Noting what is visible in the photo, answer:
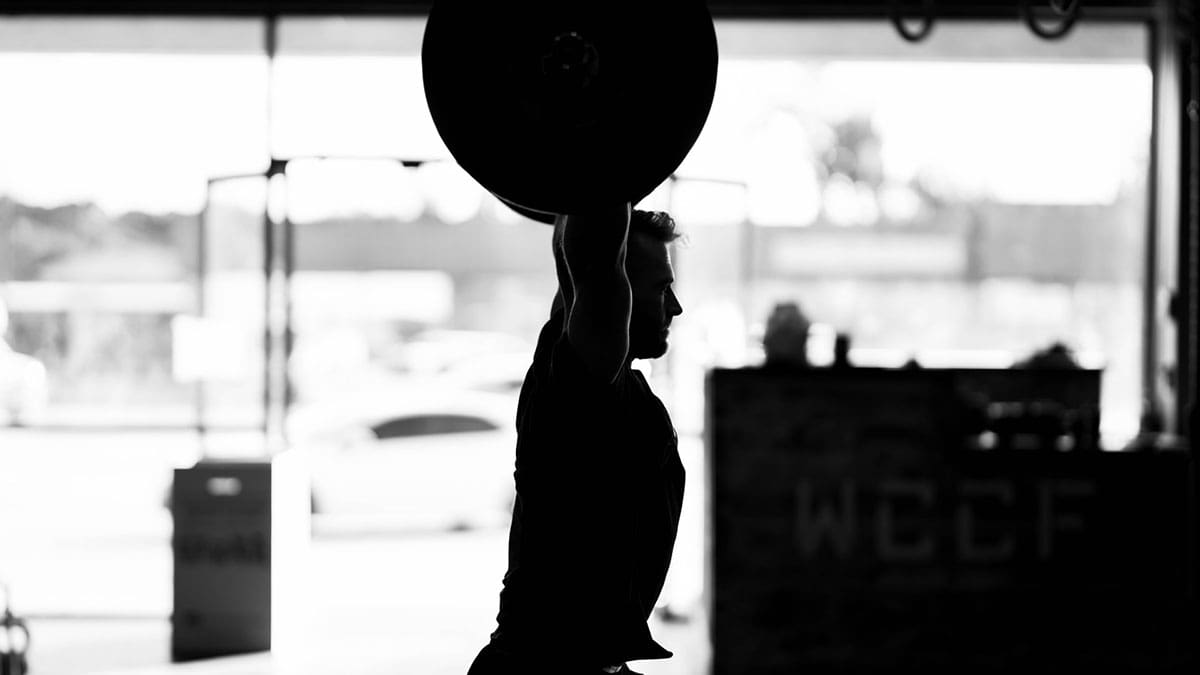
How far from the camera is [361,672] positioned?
3.95 meters

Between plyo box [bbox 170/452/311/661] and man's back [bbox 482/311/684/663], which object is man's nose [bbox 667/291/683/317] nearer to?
man's back [bbox 482/311/684/663]

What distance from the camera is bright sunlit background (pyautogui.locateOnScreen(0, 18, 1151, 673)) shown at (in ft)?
16.7

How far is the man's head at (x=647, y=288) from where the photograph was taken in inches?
52.6

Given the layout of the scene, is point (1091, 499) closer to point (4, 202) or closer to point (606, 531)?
point (606, 531)

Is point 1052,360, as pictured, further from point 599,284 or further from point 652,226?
point 599,284

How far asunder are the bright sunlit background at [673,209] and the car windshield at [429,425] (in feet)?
2.89

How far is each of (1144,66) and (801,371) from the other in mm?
2416

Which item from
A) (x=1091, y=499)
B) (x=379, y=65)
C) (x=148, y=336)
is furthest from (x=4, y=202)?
(x=1091, y=499)

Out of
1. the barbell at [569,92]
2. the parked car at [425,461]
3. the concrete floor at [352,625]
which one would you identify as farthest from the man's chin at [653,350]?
the parked car at [425,461]

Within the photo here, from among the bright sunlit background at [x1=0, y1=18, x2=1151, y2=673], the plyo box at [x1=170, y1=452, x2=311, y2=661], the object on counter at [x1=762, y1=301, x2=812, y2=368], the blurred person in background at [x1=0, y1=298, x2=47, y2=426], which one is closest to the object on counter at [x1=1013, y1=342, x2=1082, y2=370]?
the object on counter at [x1=762, y1=301, x2=812, y2=368]

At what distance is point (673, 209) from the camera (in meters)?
5.16

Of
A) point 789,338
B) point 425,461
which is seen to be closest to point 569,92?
point 789,338

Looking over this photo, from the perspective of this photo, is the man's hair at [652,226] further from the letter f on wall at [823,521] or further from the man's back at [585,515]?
the letter f on wall at [823,521]

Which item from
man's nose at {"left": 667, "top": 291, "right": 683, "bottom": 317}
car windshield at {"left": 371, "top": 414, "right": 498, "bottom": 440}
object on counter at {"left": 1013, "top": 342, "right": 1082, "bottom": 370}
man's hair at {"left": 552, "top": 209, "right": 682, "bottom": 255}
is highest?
man's hair at {"left": 552, "top": 209, "right": 682, "bottom": 255}
